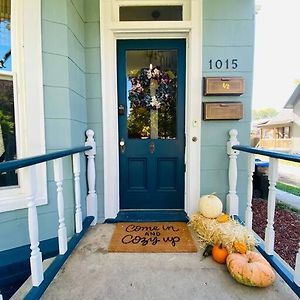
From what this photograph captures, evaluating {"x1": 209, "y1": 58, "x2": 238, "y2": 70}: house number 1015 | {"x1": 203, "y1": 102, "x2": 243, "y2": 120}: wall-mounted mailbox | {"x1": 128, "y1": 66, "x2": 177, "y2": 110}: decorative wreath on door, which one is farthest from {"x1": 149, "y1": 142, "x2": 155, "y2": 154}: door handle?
{"x1": 209, "y1": 58, "x2": 238, "y2": 70}: house number 1015

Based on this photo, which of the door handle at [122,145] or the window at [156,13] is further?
the door handle at [122,145]

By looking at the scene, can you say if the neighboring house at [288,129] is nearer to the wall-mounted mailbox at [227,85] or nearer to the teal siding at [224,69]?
the teal siding at [224,69]

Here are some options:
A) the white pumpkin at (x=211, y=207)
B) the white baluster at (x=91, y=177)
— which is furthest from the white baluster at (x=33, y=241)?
the white pumpkin at (x=211, y=207)

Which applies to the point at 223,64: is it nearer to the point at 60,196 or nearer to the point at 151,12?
the point at 151,12

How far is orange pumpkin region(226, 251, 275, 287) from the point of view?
144 centimetres

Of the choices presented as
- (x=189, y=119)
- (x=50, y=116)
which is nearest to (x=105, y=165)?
(x=50, y=116)

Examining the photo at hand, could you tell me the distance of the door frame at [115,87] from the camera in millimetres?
2375

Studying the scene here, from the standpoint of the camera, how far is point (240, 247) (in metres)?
1.72

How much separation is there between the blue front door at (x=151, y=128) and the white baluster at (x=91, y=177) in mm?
338

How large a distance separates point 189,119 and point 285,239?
6.27 ft

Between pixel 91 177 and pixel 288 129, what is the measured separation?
69.1 ft

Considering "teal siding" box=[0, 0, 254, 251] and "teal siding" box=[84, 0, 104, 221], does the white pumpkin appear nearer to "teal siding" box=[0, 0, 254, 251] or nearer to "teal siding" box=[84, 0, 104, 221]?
"teal siding" box=[0, 0, 254, 251]

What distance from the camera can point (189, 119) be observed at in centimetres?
248

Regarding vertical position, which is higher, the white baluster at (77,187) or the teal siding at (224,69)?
the teal siding at (224,69)
